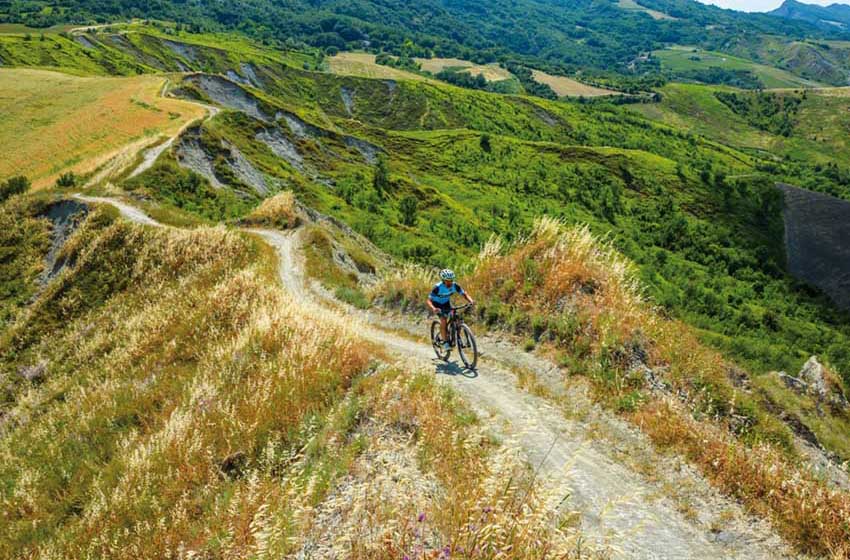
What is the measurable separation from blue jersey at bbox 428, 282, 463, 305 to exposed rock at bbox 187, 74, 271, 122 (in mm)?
80813

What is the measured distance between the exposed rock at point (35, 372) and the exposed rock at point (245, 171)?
31.7 m

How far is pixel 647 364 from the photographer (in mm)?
10711

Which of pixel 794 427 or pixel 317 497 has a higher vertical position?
pixel 317 497

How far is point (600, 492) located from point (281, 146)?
68.1 meters

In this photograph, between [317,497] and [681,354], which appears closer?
[317,497]

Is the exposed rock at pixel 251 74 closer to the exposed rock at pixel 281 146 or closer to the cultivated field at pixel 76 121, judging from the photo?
the cultivated field at pixel 76 121

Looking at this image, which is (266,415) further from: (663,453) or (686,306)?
(686,306)

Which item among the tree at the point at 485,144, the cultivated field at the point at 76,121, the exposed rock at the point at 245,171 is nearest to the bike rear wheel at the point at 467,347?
the exposed rock at the point at 245,171

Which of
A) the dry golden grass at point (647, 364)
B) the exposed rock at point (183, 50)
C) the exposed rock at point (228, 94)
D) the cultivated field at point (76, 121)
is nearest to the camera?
the dry golden grass at point (647, 364)

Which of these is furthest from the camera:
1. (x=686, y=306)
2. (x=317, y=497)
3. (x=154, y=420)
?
(x=686, y=306)

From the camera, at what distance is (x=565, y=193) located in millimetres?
97375

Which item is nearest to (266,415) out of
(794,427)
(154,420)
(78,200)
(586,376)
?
(154,420)

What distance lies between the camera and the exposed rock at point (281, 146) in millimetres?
65500

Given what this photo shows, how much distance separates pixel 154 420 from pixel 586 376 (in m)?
9.86
